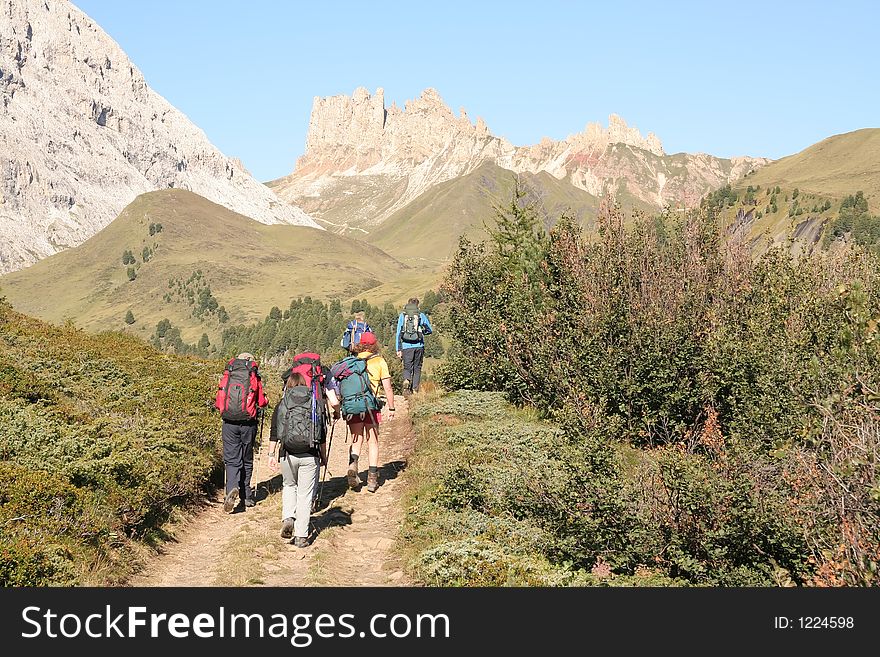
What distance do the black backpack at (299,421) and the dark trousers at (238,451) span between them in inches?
79.4

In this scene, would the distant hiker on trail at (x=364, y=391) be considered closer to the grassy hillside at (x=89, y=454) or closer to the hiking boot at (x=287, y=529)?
the hiking boot at (x=287, y=529)

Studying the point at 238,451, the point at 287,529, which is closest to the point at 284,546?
the point at 287,529

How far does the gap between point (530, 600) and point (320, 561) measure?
417cm

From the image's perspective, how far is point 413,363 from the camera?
2312cm

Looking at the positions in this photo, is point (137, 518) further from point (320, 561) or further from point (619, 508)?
point (619, 508)

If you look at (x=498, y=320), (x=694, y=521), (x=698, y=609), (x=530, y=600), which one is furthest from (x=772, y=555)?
(x=498, y=320)

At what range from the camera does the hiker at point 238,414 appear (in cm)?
1317

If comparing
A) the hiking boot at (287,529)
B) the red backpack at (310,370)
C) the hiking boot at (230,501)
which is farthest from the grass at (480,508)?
the hiking boot at (230,501)

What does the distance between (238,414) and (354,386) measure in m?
2.14

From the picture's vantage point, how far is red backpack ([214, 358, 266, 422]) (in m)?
13.2

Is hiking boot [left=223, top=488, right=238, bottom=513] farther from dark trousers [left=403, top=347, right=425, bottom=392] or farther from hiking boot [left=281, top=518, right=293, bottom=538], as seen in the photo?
dark trousers [left=403, top=347, right=425, bottom=392]

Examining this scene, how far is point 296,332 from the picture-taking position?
186m

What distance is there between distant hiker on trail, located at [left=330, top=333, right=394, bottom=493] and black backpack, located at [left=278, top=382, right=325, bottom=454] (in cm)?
229

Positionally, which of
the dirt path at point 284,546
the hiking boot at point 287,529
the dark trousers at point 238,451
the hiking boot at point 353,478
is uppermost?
the dark trousers at point 238,451
